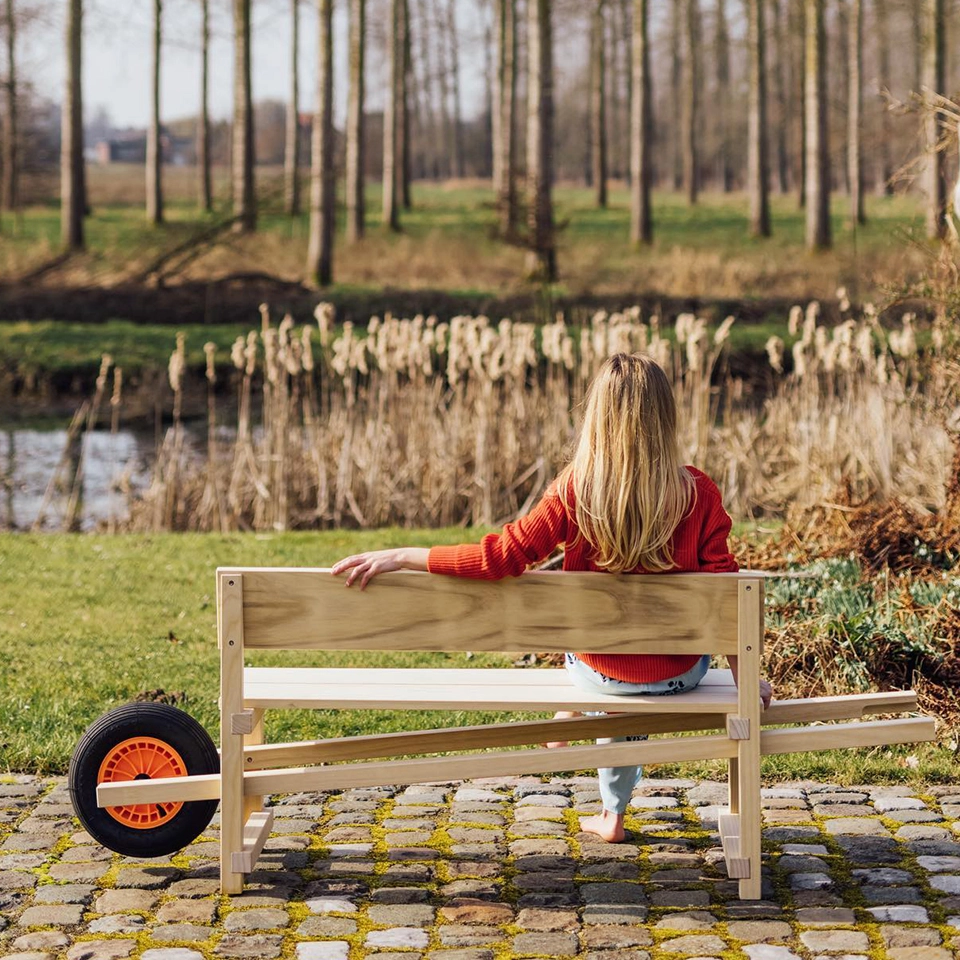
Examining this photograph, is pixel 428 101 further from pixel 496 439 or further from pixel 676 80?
pixel 496 439

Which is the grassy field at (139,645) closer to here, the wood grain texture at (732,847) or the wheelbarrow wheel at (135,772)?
the wood grain texture at (732,847)

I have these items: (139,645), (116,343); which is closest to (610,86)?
(116,343)

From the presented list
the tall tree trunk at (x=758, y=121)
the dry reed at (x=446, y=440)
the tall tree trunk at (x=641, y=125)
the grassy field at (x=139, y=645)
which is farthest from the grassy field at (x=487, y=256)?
the grassy field at (x=139, y=645)

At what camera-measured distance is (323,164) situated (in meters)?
24.4

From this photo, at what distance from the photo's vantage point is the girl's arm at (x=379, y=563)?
11.5ft

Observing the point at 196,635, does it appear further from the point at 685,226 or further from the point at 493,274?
the point at 685,226

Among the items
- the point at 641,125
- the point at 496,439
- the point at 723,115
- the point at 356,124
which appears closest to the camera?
the point at 496,439

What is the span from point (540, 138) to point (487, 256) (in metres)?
4.09

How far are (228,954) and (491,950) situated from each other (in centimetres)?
59

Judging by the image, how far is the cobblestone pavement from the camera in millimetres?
3377

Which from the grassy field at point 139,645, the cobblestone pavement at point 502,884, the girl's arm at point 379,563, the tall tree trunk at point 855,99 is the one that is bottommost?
the cobblestone pavement at point 502,884

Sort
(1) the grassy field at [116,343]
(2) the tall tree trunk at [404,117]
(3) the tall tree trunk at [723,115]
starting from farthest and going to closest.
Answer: (3) the tall tree trunk at [723,115] < (2) the tall tree trunk at [404,117] < (1) the grassy field at [116,343]

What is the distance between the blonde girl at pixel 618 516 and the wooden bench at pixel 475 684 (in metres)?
0.06

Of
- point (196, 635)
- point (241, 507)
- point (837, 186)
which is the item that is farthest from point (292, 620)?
point (837, 186)
